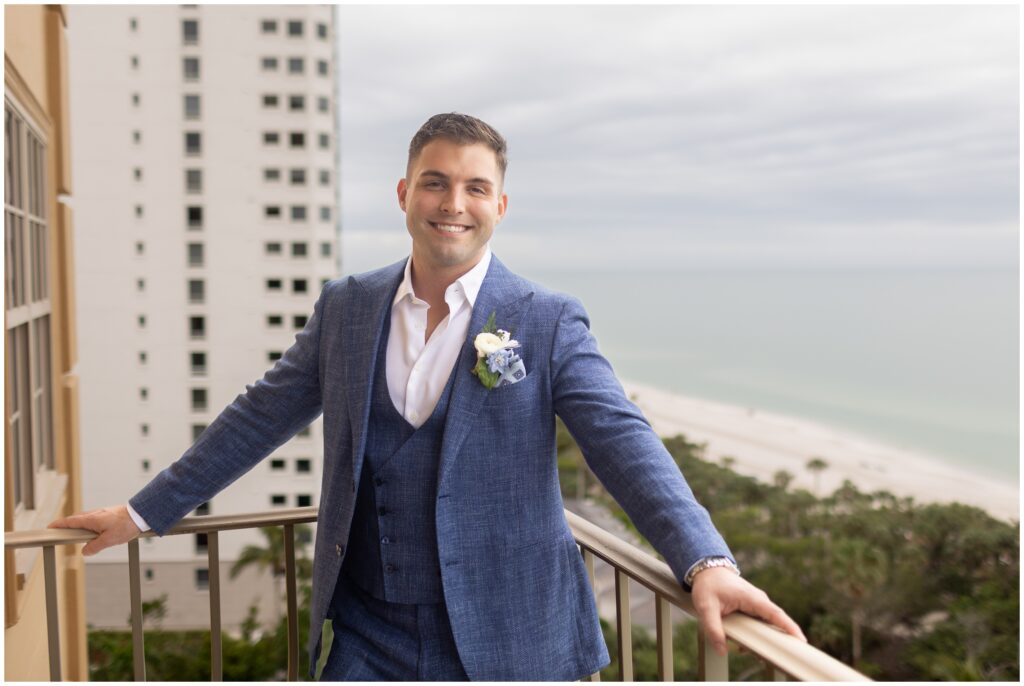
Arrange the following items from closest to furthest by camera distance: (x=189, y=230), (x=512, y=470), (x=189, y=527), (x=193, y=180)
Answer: (x=512, y=470) < (x=189, y=527) < (x=193, y=180) < (x=189, y=230)

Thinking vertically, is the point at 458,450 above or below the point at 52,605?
above

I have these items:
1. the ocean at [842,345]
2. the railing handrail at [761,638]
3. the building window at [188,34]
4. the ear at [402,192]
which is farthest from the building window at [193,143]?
the railing handrail at [761,638]

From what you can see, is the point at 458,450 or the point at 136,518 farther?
the point at 136,518

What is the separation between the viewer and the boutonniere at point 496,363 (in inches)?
56.2

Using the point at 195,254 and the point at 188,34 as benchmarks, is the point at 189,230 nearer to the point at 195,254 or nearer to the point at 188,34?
the point at 195,254

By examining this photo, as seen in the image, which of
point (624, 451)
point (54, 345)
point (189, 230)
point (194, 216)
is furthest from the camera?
point (194, 216)

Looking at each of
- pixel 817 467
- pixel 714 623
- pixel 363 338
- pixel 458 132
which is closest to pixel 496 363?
pixel 363 338

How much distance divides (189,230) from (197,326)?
3.65 meters

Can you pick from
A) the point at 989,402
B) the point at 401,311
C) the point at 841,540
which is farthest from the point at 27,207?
the point at 989,402

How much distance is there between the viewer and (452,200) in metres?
1.48

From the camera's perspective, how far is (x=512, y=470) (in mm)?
1476

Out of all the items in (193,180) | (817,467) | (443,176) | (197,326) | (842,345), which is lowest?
(817,467)

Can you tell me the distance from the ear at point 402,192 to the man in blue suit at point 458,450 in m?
0.02

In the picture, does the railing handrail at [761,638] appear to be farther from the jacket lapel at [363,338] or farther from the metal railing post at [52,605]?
the metal railing post at [52,605]
